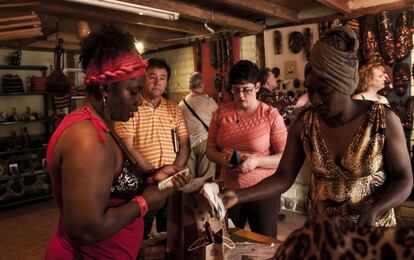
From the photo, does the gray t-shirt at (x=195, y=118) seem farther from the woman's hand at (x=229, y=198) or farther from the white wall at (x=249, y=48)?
the woman's hand at (x=229, y=198)

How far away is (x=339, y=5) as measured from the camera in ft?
14.9

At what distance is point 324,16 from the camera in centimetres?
509

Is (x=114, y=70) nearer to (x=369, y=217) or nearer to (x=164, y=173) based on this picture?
(x=164, y=173)

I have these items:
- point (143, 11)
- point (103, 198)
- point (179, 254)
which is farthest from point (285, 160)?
point (143, 11)

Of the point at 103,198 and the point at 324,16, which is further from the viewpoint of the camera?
the point at 324,16

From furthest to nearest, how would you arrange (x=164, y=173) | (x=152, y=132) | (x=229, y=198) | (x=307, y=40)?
(x=307, y=40) < (x=152, y=132) < (x=164, y=173) < (x=229, y=198)

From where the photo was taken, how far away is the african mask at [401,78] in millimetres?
4273

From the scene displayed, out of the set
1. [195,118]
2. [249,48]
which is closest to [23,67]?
[195,118]

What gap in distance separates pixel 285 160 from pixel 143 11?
7.91 feet

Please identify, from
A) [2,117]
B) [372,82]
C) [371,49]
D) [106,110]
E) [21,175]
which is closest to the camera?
[106,110]

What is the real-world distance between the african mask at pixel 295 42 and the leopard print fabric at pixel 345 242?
15.9ft

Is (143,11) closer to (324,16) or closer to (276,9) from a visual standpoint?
(276,9)

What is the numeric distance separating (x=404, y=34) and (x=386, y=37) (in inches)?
7.6

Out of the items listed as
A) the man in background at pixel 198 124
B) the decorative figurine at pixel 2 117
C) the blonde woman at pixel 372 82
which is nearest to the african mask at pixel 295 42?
the blonde woman at pixel 372 82
